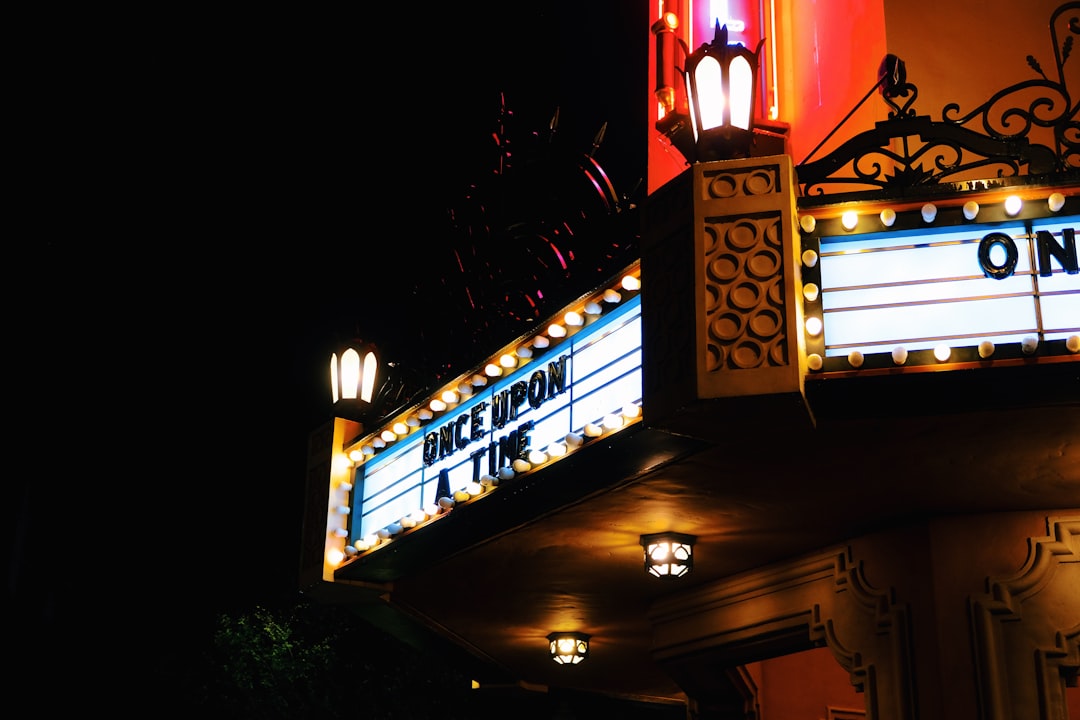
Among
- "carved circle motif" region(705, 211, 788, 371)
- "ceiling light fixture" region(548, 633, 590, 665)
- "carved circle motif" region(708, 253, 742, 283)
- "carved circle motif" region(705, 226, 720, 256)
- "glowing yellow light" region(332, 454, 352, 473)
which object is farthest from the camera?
"ceiling light fixture" region(548, 633, 590, 665)

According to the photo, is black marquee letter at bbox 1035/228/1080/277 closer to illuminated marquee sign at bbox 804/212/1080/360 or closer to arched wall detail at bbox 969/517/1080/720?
illuminated marquee sign at bbox 804/212/1080/360

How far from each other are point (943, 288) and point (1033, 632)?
9.97 ft

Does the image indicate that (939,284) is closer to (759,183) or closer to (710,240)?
(759,183)

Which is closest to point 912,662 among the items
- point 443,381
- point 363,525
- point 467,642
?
point 443,381

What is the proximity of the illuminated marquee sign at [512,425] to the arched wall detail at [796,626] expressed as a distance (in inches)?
110

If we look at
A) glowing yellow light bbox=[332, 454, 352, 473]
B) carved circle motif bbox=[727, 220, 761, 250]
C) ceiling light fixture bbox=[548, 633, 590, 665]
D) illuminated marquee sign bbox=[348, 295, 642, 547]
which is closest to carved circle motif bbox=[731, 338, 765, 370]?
carved circle motif bbox=[727, 220, 761, 250]

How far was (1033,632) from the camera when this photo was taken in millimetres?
9594

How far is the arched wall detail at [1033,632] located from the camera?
9.38 meters

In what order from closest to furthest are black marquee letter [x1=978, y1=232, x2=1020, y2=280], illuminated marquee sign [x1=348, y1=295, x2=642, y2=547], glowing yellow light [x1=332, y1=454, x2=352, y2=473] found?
black marquee letter [x1=978, y1=232, x2=1020, y2=280] < illuminated marquee sign [x1=348, y1=295, x2=642, y2=547] < glowing yellow light [x1=332, y1=454, x2=352, y2=473]

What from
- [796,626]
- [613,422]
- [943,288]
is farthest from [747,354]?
[796,626]

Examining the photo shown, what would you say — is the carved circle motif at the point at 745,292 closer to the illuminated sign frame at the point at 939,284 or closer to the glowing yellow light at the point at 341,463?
the illuminated sign frame at the point at 939,284

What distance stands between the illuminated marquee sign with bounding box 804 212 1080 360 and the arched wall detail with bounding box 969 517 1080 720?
2.49m

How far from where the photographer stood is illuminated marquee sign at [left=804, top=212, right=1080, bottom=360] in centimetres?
827

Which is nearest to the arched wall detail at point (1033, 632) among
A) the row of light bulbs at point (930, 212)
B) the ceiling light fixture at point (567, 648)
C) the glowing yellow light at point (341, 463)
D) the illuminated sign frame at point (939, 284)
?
the illuminated sign frame at point (939, 284)
